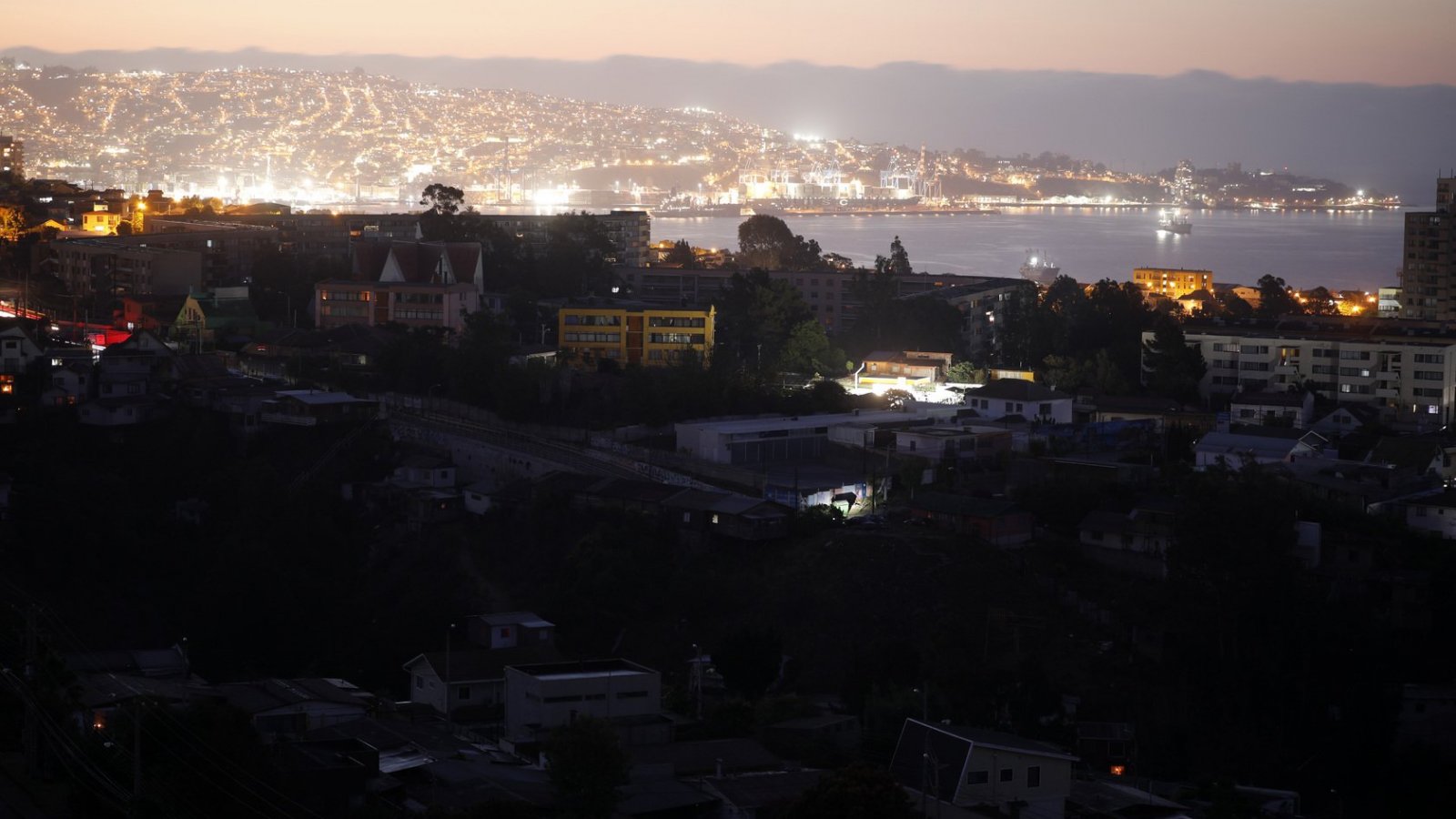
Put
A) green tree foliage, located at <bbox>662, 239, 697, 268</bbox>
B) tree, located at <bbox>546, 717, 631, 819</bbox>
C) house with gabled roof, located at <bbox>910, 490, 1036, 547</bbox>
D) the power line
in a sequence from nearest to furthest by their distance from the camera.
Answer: the power line
tree, located at <bbox>546, 717, 631, 819</bbox>
house with gabled roof, located at <bbox>910, 490, 1036, 547</bbox>
green tree foliage, located at <bbox>662, 239, 697, 268</bbox>

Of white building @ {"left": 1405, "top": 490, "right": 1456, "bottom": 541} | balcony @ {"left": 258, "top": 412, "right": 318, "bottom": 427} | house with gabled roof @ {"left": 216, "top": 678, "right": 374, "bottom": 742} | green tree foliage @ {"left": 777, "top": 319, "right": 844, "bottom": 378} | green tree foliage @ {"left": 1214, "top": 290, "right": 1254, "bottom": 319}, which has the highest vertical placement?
green tree foliage @ {"left": 1214, "top": 290, "right": 1254, "bottom": 319}

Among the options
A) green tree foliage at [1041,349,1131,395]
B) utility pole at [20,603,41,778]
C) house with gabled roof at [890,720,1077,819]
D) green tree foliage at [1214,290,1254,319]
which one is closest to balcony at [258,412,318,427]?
green tree foliage at [1041,349,1131,395]

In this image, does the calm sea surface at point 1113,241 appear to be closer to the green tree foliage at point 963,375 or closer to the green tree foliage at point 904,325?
the green tree foliage at point 904,325

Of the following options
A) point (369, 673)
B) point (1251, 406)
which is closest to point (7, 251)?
point (369, 673)

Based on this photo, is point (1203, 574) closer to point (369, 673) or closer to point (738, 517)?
point (738, 517)

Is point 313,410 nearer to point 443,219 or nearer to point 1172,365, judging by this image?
point 443,219

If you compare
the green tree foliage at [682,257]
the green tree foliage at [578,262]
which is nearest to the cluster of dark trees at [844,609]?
the green tree foliage at [578,262]

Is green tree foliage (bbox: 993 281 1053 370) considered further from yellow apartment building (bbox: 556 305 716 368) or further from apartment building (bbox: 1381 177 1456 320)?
apartment building (bbox: 1381 177 1456 320)
